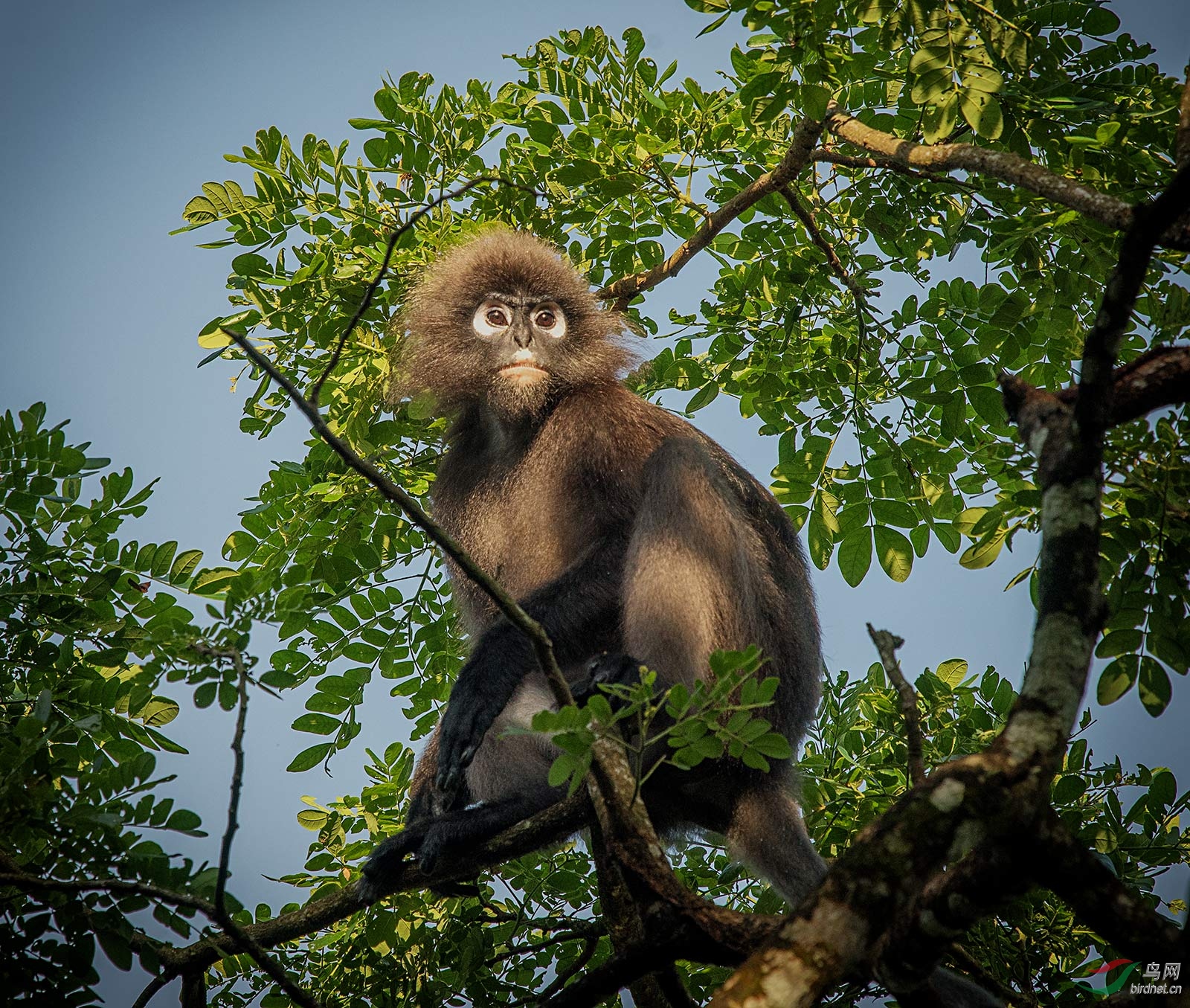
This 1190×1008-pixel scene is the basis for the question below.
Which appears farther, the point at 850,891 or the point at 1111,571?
the point at 1111,571

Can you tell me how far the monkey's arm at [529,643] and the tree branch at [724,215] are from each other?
45.6 inches

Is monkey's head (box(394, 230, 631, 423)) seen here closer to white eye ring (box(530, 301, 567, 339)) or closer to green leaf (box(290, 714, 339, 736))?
white eye ring (box(530, 301, 567, 339))

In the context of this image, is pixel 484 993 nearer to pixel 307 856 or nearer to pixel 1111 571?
pixel 307 856

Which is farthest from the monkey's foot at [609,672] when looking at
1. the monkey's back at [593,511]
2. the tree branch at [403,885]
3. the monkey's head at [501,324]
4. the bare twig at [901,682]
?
the monkey's head at [501,324]

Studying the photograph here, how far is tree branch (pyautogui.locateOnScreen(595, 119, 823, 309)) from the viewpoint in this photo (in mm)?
3521

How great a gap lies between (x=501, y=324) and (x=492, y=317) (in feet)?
0.19

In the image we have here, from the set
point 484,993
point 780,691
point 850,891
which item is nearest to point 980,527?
point 780,691

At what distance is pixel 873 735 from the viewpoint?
4066mm

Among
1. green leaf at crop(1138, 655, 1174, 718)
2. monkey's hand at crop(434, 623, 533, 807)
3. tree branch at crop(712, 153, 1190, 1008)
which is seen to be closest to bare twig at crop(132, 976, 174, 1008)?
monkey's hand at crop(434, 623, 533, 807)

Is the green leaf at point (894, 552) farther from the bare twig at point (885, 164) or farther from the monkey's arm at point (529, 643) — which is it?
the bare twig at point (885, 164)

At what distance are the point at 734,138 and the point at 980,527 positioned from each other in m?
1.91

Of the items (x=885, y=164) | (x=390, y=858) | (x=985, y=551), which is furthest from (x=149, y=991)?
(x=885, y=164)

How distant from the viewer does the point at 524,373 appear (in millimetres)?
4684

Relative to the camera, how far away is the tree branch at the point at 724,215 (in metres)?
3.52
